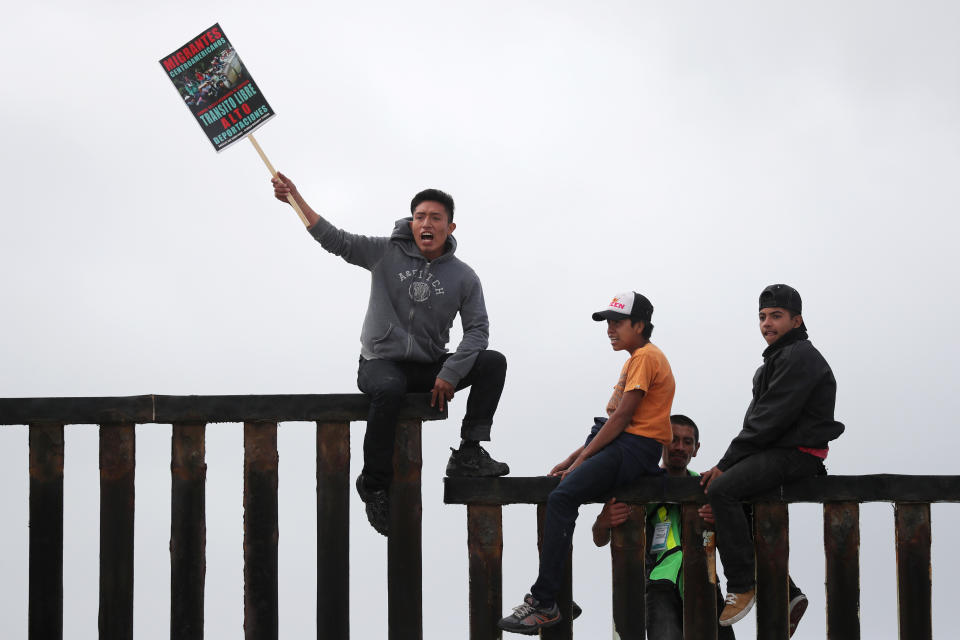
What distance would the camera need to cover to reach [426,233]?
744cm

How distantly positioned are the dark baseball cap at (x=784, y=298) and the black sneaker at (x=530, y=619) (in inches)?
89.7

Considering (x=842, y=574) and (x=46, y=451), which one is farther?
(x=46, y=451)

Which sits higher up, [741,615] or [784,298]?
[784,298]

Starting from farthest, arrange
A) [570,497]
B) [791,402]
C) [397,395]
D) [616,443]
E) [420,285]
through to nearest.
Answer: [420,285] < [397,395] < [616,443] < [570,497] < [791,402]

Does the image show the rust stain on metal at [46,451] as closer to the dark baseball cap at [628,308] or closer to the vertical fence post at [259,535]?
A: the vertical fence post at [259,535]

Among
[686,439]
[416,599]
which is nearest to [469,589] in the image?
[416,599]

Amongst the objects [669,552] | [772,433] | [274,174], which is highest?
[274,174]

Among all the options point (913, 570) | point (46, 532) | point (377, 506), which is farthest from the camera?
point (46, 532)

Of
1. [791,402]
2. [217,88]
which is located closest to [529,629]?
[791,402]

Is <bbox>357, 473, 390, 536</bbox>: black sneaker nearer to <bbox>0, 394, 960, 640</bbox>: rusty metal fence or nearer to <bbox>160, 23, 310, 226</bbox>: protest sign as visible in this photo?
<bbox>0, 394, 960, 640</bbox>: rusty metal fence

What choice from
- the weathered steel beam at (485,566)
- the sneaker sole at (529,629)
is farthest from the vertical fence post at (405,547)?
the sneaker sole at (529,629)

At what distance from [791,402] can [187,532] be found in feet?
13.0

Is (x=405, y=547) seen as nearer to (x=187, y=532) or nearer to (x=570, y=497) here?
(x=570, y=497)

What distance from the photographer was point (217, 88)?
7746 mm
